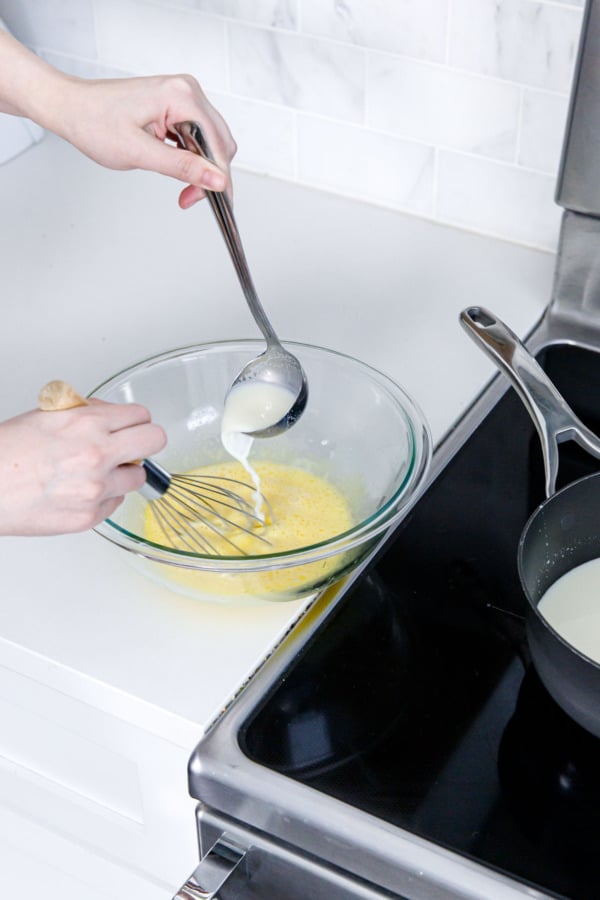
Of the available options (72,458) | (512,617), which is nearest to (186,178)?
(72,458)

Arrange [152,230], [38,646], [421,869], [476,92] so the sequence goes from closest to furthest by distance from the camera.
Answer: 1. [421,869]
2. [38,646]
3. [476,92]
4. [152,230]

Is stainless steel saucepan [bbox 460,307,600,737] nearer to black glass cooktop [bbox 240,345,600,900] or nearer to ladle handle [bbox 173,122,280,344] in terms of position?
black glass cooktop [bbox 240,345,600,900]

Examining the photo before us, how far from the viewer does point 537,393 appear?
77 cm

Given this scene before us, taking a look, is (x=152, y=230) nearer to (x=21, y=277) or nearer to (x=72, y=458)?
(x=21, y=277)

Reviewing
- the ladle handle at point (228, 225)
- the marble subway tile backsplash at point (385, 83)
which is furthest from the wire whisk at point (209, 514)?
the marble subway tile backsplash at point (385, 83)

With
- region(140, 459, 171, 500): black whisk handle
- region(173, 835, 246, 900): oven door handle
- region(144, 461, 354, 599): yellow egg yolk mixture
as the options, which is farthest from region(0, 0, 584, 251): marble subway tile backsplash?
region(173, 835, 246, 900): oven door handle

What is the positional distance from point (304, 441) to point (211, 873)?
0.32 meters

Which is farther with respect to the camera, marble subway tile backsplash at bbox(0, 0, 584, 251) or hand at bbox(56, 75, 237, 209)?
marble subway tile backsplash at bbox(0, 0, 584, 251)

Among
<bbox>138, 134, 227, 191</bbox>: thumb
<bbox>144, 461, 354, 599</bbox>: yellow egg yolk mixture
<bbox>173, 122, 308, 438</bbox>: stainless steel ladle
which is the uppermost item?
<bbox>138, 134, 227, 191</bbox>: thumb

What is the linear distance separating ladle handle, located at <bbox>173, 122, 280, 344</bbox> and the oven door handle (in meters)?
0.33

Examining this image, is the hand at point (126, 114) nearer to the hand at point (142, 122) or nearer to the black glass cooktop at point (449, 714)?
the hand at point (142, 122)

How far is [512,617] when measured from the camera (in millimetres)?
697

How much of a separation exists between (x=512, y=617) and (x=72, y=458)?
29cm

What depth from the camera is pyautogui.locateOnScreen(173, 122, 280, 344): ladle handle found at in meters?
0.74
